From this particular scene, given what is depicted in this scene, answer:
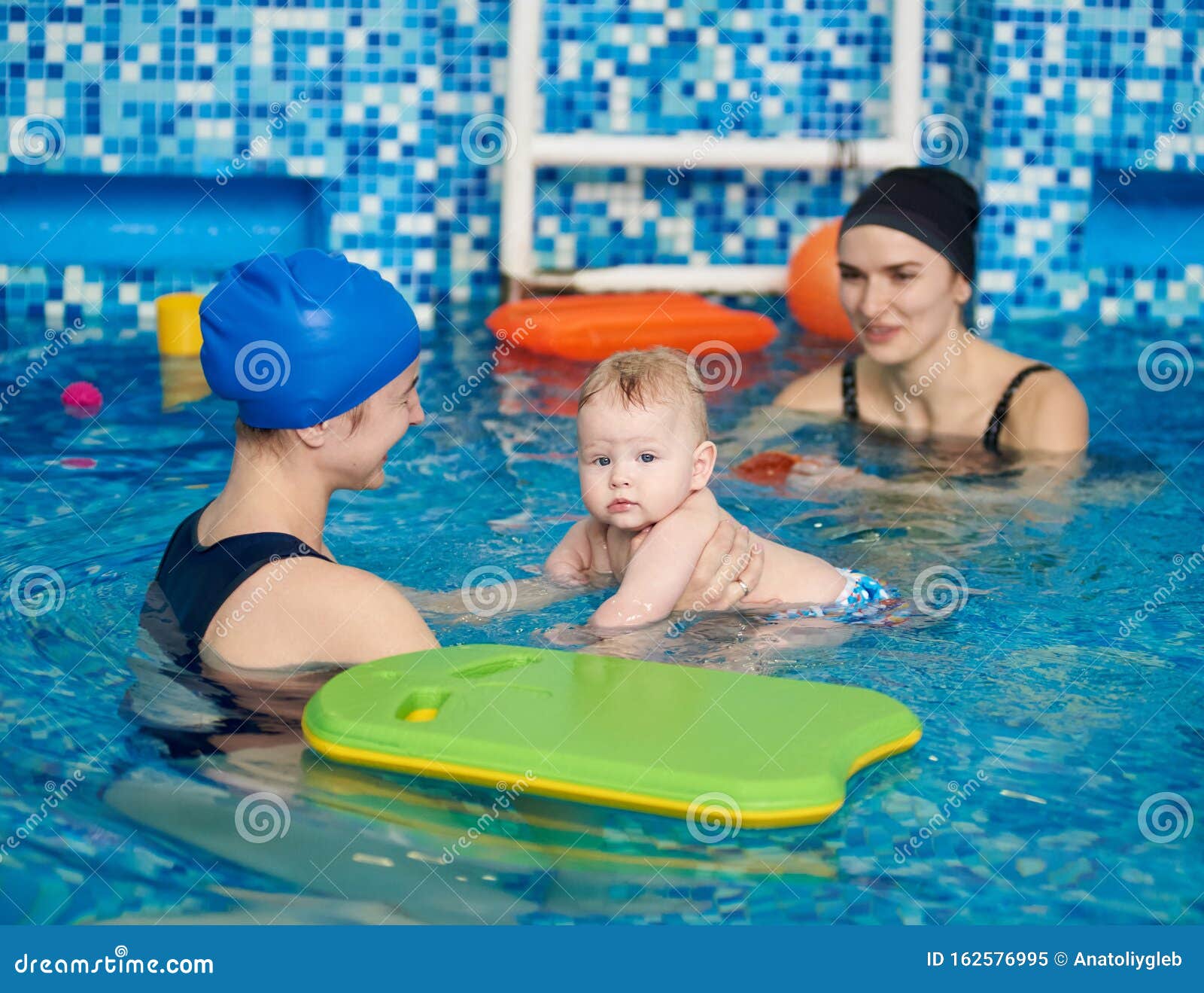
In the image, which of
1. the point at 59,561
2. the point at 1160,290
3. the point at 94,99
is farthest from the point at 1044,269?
the point at 59,561

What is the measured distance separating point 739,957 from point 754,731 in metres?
0.55

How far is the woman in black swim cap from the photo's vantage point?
17.2 feet

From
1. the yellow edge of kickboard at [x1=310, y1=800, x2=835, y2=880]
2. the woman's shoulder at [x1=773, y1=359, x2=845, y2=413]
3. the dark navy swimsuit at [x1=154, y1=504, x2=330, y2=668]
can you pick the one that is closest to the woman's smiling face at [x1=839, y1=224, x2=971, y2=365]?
the woman's shoulder at [x1=773, y1=359, x2=845, y2=413]

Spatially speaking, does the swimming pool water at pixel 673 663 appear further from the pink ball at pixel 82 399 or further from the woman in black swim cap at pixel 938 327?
the woman in black swim cap at pixel 938 327

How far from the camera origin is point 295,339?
10.7ft

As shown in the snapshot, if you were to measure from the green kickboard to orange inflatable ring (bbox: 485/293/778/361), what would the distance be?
3341mm

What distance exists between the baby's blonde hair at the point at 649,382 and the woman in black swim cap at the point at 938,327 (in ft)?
5.56

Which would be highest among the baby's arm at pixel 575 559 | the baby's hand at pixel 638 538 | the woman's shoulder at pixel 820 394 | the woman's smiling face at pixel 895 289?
the woman's smiling face at pixel 895 289

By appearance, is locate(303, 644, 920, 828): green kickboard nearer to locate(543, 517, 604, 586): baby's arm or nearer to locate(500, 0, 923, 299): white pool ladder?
locate(543, 517, 604, 586): baby's arm

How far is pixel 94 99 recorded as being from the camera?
7145mm

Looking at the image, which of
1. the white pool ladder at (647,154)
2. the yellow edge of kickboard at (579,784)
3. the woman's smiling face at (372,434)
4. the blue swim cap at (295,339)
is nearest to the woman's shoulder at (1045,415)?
the white pool ladder at (647,154)

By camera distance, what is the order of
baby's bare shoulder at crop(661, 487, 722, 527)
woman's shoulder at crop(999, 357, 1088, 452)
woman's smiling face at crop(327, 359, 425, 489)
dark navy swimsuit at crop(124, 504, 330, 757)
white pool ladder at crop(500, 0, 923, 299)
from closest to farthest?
1. dark navy swimsuit at crop(124, 504, 330, 757)
2. woman's smiling face at crop(327, 359, 425, 489)
3. baby's bare shoulder at crop(661, 487, 722, 527)
4. woman's shoulder at crop(999, 357, 1088, 452)
5. white pool ladder at crop(500, 0, 923, 299)

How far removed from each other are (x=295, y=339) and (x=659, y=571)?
0.98m

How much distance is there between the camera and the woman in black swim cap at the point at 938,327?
524 cm
